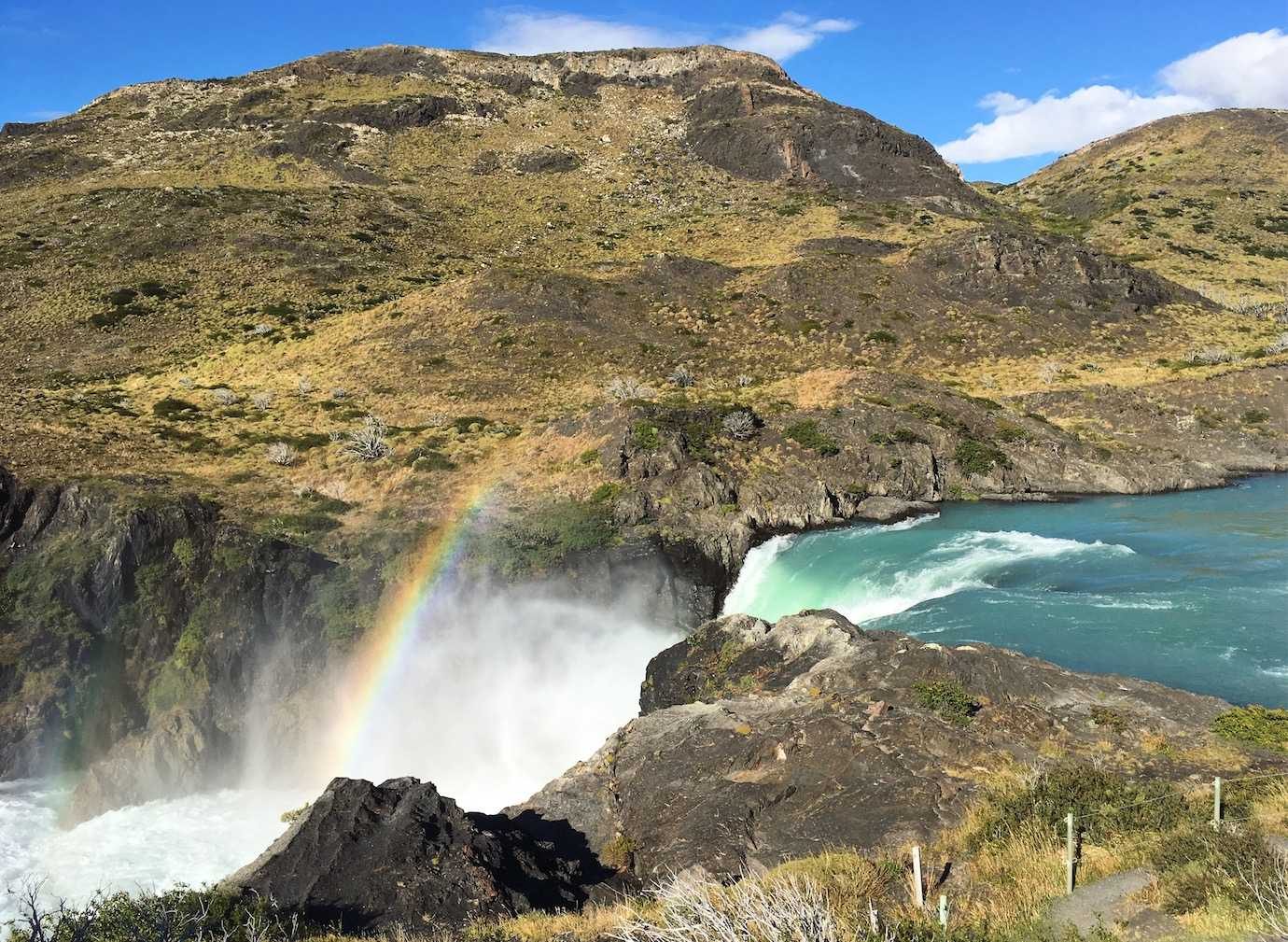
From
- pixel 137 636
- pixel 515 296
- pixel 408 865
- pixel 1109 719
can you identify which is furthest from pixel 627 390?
pixel 408 865

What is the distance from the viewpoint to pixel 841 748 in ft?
62.4

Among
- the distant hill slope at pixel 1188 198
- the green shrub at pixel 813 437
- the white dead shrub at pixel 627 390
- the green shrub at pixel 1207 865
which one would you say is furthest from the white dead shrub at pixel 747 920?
the distant hill slope at pixel 1188 198

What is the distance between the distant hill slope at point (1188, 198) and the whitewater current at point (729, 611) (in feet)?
236

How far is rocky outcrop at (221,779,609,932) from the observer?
50.3 ft

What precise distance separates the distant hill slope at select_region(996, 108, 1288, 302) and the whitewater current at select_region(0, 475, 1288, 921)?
7204cm

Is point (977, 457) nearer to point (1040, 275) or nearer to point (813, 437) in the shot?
point (813, 437)

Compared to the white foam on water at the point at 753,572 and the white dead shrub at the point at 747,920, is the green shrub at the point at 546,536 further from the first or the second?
the white dead shrub at the point at 747,920

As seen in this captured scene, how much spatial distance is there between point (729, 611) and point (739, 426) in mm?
16297

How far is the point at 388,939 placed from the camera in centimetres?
1411

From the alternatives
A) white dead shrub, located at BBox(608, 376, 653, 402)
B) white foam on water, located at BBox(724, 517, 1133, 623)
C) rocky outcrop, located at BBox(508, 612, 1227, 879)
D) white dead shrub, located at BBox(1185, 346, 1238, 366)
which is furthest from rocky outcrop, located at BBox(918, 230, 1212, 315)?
rocky outcrop, located at BBox(508, 612, 1227, 879)

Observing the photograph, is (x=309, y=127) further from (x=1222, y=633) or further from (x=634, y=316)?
(x=1222, y=633)

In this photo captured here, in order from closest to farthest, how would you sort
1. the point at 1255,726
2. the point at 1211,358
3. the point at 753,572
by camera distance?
the point at 1255,726, the point at 753,572, the point at 1211,358

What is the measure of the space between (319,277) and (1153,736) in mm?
86619

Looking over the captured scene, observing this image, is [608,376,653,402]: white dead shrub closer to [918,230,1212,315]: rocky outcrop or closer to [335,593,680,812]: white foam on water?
[335,593,680,812]: white foam on water
